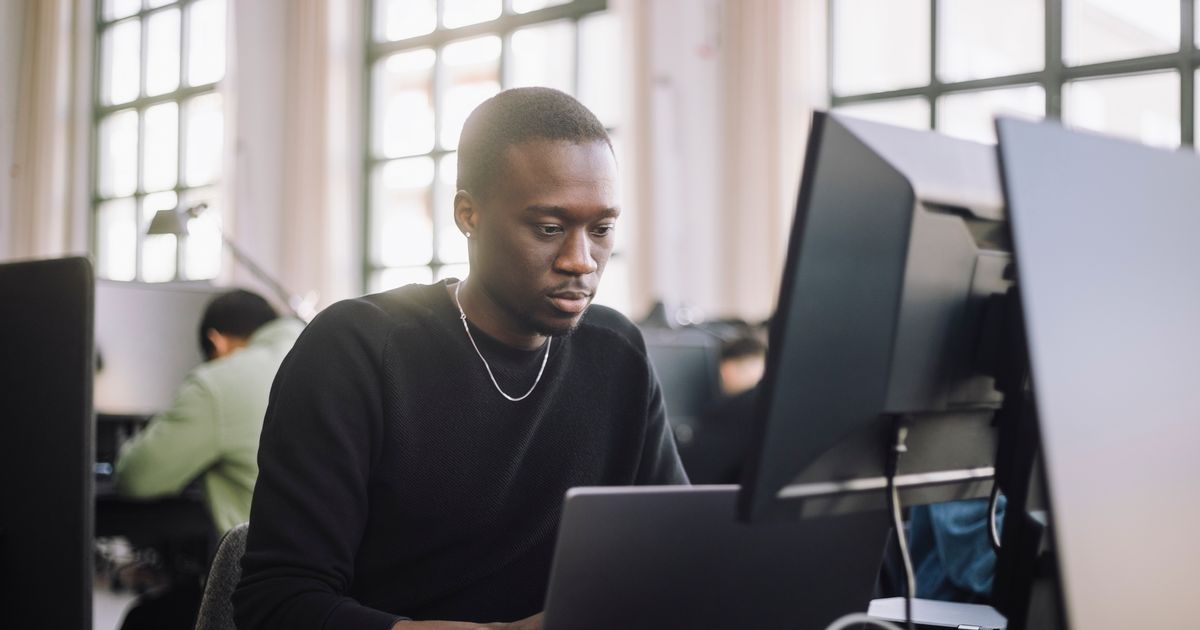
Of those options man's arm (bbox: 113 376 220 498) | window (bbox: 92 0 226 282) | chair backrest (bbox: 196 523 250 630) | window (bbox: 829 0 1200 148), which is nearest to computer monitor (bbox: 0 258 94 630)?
chair backrest (bbox: 196 523 250 630)

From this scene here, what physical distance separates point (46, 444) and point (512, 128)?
2.07ft

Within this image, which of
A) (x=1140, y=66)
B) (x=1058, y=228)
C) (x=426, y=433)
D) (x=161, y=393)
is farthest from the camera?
(x=1140, y=66)

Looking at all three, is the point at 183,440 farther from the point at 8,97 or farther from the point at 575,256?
the point at 8,97

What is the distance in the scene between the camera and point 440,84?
21.8ft

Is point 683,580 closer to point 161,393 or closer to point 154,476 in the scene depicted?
point 154,476

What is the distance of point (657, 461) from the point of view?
1.33 metres

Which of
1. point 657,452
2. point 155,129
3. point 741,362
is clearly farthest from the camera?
point 155,129

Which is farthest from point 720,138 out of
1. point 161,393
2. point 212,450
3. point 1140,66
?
point 212,450

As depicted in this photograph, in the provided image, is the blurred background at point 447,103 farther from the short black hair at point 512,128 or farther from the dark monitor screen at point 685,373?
the short black hair at point 512,128

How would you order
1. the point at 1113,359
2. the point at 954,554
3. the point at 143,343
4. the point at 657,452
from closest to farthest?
the point at 1113,359
the point at 657,452
the point at 954,554
the point at 143,343

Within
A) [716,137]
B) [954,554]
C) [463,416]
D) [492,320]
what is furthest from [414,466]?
[716,137]

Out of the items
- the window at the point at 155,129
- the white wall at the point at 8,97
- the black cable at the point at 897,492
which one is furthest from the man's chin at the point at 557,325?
the white wall at the point at 8,97

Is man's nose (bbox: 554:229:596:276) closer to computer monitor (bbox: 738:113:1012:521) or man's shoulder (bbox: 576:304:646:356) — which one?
man's shoulder (bbox: 576:304:646:356)

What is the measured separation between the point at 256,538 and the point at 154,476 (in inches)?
69.5
